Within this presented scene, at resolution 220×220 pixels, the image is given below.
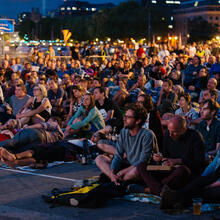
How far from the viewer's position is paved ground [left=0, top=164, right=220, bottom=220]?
224 inches

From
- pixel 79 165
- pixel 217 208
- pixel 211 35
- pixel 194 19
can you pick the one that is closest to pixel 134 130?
pixel 217 208

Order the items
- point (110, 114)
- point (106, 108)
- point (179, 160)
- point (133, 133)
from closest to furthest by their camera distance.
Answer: point (179, 160)
point (133, 133)
point (110, 114)
point (106, 108)

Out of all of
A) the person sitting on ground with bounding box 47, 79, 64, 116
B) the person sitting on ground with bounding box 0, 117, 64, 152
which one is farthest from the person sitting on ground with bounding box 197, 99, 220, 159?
the person sitting on ground with bounding box 47, 79, 64, 116

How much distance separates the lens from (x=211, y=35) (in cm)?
10462

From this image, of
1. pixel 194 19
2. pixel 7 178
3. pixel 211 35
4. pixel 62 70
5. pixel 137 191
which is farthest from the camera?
pixel 194 19

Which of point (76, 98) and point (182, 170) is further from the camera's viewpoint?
point (76, 98)

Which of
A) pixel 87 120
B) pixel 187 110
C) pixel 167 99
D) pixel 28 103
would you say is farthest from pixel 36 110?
pixel 187 110

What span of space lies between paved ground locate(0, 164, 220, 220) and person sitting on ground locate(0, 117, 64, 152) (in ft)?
3.73

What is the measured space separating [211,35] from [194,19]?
19036 mm

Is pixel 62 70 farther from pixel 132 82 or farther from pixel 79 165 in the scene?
pixel 79 165

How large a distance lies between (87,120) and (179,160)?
11.9 ft

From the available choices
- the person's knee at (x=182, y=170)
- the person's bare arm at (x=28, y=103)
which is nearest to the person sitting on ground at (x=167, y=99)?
the person's bare arm at (x=28, y=103)

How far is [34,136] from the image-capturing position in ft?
29.2

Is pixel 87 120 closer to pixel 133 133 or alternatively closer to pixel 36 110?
pixel 36 110
